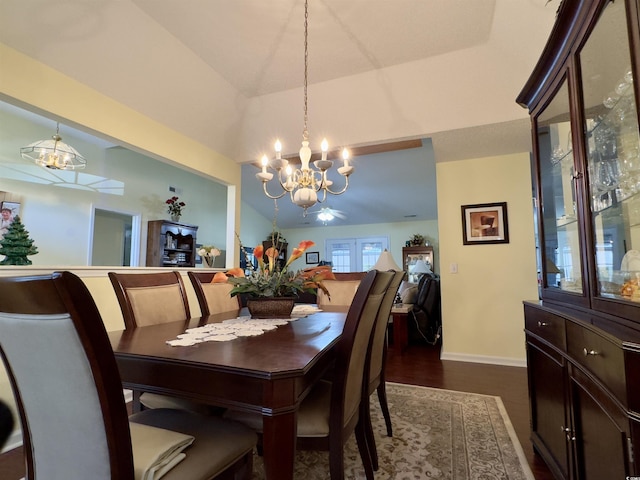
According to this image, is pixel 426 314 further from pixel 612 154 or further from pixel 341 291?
pixel 612 154

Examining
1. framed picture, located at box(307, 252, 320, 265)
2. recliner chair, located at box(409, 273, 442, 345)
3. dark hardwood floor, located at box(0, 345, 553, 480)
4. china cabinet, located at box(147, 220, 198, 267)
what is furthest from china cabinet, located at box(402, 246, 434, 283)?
china cabinet, located at box(147, 220, 198, 267)

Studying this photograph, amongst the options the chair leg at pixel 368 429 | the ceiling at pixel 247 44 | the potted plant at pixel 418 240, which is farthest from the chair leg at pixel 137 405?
the potted plant at pixel 418 240

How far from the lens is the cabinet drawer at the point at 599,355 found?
2.72 feet

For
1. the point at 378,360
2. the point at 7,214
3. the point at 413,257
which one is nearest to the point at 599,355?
the point at 378,360

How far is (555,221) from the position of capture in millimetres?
1657

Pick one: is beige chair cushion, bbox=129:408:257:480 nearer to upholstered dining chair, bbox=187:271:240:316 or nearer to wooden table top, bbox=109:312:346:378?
wooden table top, bbox=109:312:346:378

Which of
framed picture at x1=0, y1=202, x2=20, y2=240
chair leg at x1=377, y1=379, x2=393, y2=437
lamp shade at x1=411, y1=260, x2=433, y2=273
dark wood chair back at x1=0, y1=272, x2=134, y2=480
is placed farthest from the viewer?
lamp shade at x1=411, y1=260, x2=433, y2=273

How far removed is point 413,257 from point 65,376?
7.65 meters

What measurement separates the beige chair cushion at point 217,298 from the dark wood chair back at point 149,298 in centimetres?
21

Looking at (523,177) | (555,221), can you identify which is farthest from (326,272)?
(523,177)

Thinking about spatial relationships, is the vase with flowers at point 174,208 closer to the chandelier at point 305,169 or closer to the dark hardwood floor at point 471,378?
the chandelier at point 305,169

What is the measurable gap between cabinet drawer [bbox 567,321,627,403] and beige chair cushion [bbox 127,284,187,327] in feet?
6.23

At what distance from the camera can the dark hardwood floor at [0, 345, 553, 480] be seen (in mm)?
1678

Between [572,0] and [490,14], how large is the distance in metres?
1.45
